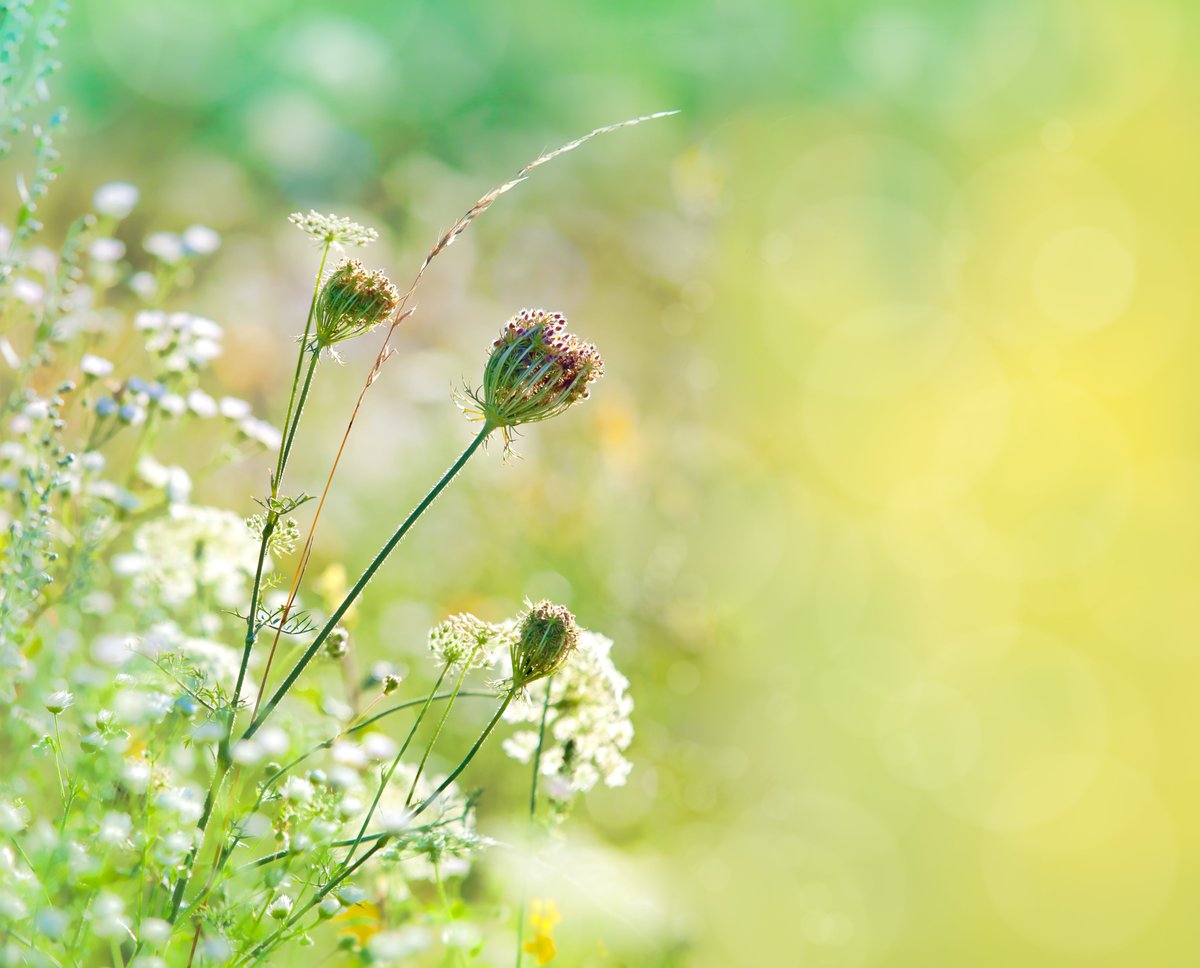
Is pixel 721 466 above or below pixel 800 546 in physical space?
above

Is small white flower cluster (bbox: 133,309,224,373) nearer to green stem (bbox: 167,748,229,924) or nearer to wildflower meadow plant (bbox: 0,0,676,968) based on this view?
wildflower meadow plant (bbox: 0,0,676,968)

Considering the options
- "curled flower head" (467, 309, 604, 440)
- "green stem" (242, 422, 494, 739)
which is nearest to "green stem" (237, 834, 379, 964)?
"green stem" (242, 422, 494, 739)

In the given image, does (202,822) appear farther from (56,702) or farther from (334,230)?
(334,230)

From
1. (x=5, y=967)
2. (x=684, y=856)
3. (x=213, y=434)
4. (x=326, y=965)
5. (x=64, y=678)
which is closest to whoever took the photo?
(x=5, y=967)

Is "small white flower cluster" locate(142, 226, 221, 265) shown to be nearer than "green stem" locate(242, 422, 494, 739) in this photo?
No

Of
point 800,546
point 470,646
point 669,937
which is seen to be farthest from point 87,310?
point 800,546

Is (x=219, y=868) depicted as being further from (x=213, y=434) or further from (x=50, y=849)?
(x=213, y=434)

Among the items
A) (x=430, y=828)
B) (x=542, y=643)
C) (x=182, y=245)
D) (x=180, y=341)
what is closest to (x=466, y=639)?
(x=542, y=643)
